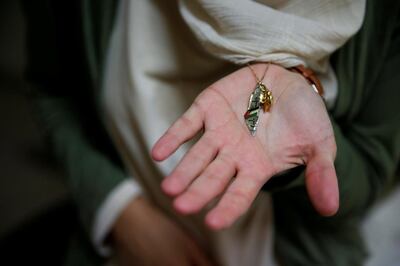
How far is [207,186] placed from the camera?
357 mm

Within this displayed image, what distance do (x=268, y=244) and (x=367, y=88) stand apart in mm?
237

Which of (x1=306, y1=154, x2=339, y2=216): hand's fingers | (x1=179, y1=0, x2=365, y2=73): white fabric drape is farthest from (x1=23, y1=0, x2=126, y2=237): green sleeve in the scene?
(x1=306, y1=154, x2=339, y2=216): hand's fingers

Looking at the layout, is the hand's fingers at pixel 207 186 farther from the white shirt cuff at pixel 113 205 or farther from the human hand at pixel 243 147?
the white shirt cuff at pixel 113 205

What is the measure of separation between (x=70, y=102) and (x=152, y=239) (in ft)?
0.92

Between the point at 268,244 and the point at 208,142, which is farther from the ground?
the point at 208,142

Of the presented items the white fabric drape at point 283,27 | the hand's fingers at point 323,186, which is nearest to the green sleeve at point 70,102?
the white fabric drape at point 283,27

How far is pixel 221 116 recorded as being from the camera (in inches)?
16.2

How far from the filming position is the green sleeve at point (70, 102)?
0.66 metres

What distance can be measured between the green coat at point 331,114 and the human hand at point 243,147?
0.24ft

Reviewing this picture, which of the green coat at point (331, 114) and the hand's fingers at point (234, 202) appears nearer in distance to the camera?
the hand's fingers at point (234, 202)

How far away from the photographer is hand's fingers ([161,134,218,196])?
1.15 feet

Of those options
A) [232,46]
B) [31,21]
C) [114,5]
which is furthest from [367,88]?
[31,21]

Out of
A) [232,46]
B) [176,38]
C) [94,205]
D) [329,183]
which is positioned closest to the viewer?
[329,183]

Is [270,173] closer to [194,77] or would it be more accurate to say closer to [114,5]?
[194,77]
